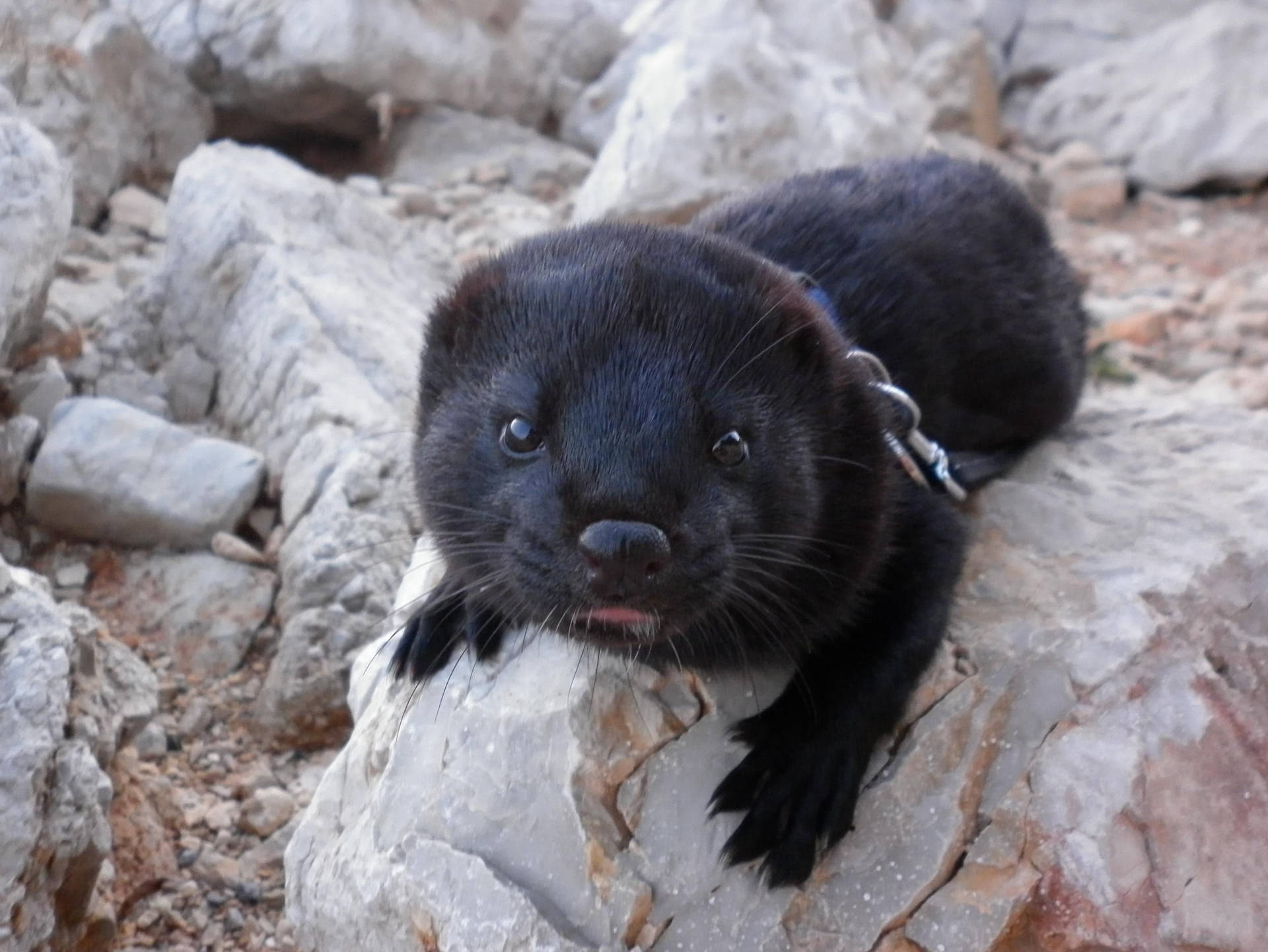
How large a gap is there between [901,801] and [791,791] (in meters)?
0.25

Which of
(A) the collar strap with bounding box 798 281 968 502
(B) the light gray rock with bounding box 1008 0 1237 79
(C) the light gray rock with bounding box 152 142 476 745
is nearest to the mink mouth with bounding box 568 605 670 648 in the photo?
(A) the collar strap with bounding box 798 281 968 502

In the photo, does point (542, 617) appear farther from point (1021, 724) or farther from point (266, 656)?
point (266, 656)

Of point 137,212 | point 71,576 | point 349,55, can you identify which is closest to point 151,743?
point 71,576

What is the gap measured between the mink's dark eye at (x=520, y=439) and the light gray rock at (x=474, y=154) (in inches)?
210

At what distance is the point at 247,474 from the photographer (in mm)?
4758

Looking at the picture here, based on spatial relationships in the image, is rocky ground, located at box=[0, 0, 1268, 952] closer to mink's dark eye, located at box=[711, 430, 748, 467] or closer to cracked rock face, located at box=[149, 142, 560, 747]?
cracked rock face, located at box=[149, 142, 560, 747]

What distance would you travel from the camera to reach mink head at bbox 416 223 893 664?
8.24ft

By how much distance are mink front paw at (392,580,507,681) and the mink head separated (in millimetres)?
118

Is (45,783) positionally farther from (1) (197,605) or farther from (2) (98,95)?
(2) (98,95)

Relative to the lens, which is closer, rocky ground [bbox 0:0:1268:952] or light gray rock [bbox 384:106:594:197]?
rocky ground [bbox 0:0:1268:952]

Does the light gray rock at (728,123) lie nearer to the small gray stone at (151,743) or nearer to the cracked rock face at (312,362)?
the cracked rock face at (312,362)

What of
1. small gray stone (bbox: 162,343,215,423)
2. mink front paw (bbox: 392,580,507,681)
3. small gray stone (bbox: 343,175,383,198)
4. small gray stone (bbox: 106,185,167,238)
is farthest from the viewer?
small gray stone (bbox: 343,175,383,198)

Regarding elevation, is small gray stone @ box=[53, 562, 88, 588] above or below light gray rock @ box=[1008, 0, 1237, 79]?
above

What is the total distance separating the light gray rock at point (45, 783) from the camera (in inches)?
116
